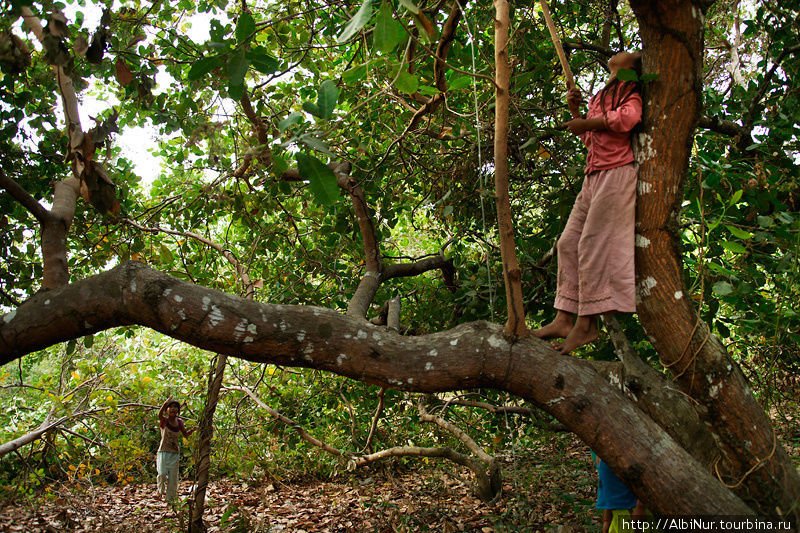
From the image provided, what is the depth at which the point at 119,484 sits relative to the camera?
6.51 m

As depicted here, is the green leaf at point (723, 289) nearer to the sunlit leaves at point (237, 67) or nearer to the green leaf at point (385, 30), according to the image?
the green leaf at point (385, 30)

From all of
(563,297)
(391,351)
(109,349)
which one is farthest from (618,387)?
(109,349)

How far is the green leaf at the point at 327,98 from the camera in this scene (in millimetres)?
1547

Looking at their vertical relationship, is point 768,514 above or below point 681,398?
below

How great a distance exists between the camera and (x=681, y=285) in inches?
85.5

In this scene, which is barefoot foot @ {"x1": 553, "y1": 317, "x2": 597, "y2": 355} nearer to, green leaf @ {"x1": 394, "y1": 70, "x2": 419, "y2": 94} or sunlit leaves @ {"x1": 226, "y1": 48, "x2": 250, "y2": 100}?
green leaf @ {"x1": 394, "y1": 70, "x2": 419, "y2": 94}

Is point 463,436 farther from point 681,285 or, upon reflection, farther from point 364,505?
point 681,285

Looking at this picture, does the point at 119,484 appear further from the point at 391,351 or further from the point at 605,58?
the point at 605,58

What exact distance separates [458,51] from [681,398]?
2.37 meters

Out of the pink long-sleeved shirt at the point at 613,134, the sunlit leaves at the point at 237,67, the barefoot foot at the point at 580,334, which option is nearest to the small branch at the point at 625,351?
the barefoot foot at the point at 580,334

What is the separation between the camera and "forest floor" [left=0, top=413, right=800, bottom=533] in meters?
4.05

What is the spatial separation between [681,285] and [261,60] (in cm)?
180

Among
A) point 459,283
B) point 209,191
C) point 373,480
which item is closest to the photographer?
point 209,191

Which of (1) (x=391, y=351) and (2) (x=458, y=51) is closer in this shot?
(1) (x=391, y=351)
